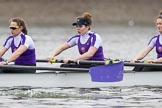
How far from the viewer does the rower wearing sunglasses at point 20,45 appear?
1939 cm

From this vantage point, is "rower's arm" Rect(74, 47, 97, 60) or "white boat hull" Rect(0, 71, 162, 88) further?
"rower's arm" Rect(74, 47, 97, 60)

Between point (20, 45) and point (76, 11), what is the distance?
1595 inches

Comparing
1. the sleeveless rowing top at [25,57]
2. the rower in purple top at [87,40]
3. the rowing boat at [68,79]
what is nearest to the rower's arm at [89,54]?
the rower in purple top at [87,40]

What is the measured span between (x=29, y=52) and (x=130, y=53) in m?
14.5

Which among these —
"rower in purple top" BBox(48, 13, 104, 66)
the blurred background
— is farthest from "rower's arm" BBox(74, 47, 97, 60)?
the blurred background

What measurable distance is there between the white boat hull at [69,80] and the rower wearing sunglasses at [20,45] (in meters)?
0.47

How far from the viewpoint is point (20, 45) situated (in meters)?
19.5

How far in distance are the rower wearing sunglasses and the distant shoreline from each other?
123 feet

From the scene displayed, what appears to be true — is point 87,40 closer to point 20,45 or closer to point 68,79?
point 68,79

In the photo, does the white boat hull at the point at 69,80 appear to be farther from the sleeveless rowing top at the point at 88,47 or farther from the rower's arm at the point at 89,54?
the sleeveless rowing top at the point at 88,47

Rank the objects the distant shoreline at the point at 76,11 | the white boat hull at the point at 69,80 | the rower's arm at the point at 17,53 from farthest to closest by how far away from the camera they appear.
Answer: the distant shoreline at the point at 76,11, the rower's arm at the point at 17,53, the white boat hull at the point at 69,80

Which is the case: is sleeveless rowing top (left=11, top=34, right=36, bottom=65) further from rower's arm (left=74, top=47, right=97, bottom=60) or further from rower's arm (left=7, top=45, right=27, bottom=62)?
rower's arm (left=74, top=47, right=97, bottom=60)

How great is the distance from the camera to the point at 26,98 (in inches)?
713

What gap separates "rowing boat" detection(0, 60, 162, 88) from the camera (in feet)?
62.9
